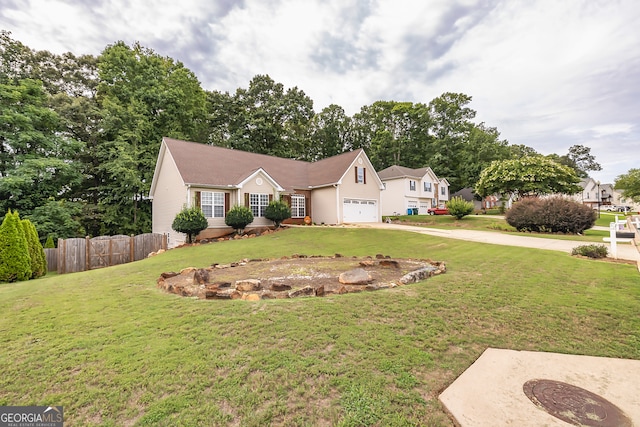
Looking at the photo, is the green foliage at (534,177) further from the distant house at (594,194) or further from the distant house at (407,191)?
the distant house at (594,194)

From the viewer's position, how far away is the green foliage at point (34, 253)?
1090 centimetres

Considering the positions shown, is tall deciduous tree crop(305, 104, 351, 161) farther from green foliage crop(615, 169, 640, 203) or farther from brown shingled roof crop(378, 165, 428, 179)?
green foliage crop(615, 169, 640, 203)

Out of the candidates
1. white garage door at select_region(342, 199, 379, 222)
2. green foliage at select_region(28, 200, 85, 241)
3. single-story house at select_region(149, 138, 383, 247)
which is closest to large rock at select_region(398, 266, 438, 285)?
single-story house at select_region(149, 138, 383, 247)

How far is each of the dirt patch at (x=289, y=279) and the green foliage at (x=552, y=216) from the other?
12.4 meters

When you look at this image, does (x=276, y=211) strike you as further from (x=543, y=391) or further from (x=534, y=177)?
(x=534, y=177)

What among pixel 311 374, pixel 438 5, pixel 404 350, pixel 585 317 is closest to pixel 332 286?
pixel 404 350

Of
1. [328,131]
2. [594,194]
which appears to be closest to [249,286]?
[328,131]

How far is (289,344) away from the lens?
3.49 m

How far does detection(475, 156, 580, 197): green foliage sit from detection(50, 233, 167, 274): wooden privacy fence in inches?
1243

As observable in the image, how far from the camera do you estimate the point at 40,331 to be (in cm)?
409

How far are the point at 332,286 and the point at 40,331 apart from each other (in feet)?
16.3

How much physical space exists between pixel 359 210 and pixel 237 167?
11061mm

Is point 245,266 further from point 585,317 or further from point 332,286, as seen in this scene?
point 585,317

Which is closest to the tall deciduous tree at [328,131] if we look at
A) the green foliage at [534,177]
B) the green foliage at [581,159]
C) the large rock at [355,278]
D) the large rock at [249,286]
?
the green foliage at [534,177]
